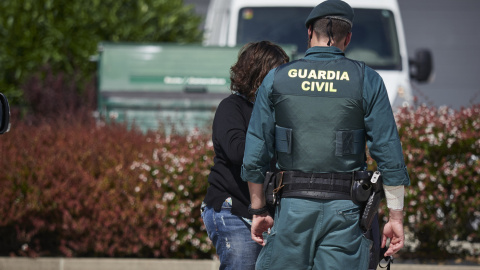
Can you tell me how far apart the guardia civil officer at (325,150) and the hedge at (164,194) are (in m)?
3.46

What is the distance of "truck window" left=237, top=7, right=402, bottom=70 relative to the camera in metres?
9.65

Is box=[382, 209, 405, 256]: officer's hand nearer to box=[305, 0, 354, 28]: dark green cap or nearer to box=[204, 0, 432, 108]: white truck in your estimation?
box=[305, 0, 354, 28]: dark green cap

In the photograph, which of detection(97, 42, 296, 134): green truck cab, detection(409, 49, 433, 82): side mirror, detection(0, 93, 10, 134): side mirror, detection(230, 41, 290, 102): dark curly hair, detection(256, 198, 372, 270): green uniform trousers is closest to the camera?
detection(256, 198, 372, 270): green uniform trousers

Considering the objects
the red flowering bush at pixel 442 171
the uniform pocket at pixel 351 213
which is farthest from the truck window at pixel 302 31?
the uniform pocket at pixel 351 213

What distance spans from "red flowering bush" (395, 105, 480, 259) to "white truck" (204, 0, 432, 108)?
2.45 m

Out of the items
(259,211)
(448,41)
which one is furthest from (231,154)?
(448,41)

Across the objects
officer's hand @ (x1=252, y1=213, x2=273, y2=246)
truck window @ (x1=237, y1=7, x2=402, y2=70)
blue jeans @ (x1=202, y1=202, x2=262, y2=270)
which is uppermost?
truck window @ (x1=237, y1=7, x2=402, y2=70)

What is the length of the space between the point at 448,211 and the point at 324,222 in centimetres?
404

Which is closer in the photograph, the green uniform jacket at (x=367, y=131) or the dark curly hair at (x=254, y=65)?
the green uniform jacket at (x=367, y=131)

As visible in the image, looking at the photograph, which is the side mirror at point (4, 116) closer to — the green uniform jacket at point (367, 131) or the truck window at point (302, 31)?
the green uniform jacket at point (367, 131)

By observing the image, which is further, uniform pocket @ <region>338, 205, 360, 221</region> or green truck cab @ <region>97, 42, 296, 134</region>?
green truck cab @ <region>97, 42, 296, 134</region>

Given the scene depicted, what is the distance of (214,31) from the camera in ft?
37.6

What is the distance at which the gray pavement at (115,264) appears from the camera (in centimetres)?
700

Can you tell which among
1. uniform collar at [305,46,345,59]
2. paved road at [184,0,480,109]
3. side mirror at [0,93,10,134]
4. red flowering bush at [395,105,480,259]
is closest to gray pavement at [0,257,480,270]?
red flowering bush at [395,105,480,259]
